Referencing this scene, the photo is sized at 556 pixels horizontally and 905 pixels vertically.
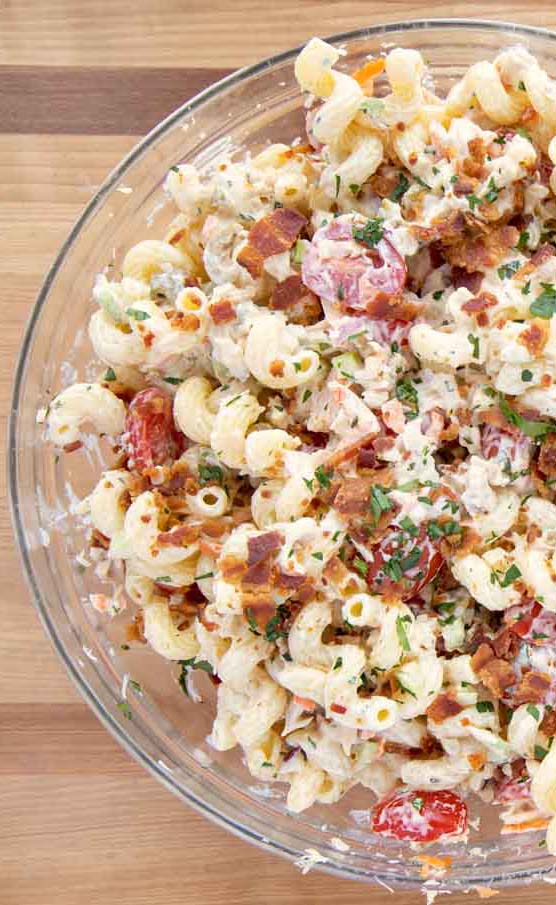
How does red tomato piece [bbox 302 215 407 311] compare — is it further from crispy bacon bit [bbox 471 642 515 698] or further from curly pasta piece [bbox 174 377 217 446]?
crispy bacon bit [bbox 471 642 515 698]

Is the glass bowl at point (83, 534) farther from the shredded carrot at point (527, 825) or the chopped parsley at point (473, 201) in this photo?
the chopped parsley at point (473, 201)

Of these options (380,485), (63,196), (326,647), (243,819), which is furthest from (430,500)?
(63,196)

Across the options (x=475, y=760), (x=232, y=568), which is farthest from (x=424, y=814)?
(x=232, y=568)

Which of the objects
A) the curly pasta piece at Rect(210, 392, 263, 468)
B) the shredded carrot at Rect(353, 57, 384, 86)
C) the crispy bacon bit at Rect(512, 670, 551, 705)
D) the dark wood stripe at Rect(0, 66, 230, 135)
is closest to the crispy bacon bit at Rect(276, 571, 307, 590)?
the curly pasta piece at Rect(210, 392, 263, 468)

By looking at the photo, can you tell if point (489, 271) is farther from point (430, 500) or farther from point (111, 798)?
point (111, 798)

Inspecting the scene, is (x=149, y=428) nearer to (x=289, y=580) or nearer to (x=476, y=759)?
(x=289, y=580)
